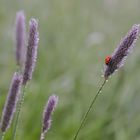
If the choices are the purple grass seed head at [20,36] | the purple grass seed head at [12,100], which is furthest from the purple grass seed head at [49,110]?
the purple grass seed head at [20,36]

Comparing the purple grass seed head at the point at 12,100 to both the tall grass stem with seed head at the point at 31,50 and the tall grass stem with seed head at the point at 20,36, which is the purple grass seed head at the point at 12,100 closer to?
the tall grass stem with seed head at the point at 31,50

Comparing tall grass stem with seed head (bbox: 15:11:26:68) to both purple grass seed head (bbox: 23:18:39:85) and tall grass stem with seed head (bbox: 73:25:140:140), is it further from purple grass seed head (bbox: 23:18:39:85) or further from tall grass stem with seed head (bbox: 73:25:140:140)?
tall grass stem with seed head (bbox: 73:25:140:140)

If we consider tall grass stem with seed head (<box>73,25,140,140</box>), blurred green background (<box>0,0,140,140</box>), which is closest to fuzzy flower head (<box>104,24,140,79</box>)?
tall grass stem with seed head (<box>73,25,140,140</box>)

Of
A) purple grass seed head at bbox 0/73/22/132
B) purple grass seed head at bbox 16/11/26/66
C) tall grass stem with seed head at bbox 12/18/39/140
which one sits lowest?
purple grass seed head at bbox 0/73/22/132

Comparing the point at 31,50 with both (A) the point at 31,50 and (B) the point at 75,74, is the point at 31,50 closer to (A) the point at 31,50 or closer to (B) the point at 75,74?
(A) the point at 31,50

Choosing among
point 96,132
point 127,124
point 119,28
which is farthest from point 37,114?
point 119,28

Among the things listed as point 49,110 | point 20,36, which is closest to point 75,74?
point 20,36
